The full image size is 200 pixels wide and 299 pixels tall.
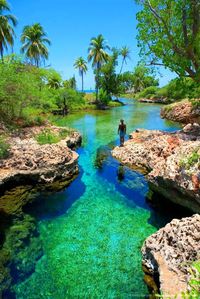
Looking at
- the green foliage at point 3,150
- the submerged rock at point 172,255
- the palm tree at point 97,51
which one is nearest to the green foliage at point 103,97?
the palm tree at point 97,51

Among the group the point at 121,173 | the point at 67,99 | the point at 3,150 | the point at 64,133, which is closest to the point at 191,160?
the point at 121,173

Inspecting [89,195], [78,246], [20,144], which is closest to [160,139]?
[89,195]

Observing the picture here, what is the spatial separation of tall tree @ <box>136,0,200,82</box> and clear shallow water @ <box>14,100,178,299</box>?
30.8ft

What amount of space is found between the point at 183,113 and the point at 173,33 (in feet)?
62.2

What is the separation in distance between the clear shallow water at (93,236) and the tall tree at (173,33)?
370 inches

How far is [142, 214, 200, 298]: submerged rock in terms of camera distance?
23.5ft

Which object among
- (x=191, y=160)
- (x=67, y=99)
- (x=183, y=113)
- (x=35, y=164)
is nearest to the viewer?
(x=191, y=160)

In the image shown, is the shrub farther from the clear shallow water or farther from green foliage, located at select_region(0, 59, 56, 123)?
the clear shallow water

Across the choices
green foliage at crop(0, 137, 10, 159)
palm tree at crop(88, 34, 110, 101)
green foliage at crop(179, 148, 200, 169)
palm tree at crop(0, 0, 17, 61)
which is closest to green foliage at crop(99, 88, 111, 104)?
palm tree at crop(88, 34, 110, 101)

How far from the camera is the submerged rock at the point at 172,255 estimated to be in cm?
715

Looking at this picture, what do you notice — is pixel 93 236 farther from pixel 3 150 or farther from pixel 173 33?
pixel 173 33

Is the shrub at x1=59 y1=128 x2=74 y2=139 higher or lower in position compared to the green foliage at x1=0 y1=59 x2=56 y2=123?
lower

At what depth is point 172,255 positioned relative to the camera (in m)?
7.97

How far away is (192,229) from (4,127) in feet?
54.6
